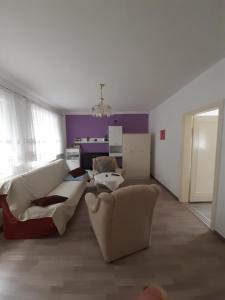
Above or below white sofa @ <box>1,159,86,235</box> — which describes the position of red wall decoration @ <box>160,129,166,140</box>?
above

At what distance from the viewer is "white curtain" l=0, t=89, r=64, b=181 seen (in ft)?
8.47

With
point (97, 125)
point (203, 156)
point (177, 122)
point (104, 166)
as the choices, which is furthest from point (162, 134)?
point (97, 125)

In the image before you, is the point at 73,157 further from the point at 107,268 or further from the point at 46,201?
the point at 107,268

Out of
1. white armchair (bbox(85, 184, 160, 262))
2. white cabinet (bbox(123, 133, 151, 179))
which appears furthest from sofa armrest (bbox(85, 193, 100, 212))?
white cabinet (bbox(123, 133, 151, 179))

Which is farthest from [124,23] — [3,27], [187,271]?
[187,271]

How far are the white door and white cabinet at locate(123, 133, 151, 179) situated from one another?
2.12 m

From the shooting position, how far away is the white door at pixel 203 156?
10.1ft

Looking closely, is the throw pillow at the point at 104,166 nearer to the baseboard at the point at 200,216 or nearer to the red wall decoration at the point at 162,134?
the red wall decoration at the point at 162,134

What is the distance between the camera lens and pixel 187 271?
1648 mm

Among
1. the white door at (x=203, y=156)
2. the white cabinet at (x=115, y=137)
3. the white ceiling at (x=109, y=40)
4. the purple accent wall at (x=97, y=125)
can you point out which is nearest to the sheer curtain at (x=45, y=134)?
the purple accent wall at (x=97, y=125)

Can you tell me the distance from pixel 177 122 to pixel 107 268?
3.03 m

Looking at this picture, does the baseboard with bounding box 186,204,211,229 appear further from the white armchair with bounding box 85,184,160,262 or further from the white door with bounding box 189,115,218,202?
the white armchair with bounding box 85,184,160,262

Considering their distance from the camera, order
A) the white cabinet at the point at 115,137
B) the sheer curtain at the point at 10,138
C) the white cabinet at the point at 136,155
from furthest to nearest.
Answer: the white cabinet at the point at 115,137 → the white cabinet at the point at 136,155 → the sheer curtain at the point at 10,138

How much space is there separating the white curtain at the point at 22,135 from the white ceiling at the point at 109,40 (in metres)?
0.51
